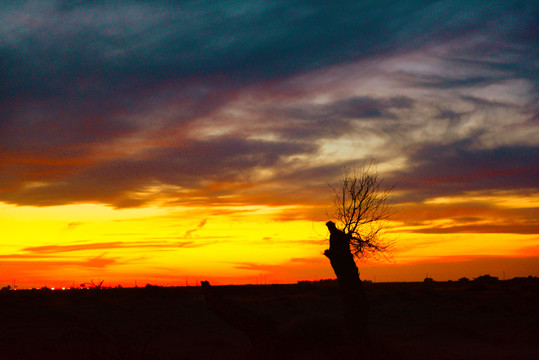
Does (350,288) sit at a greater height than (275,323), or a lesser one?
greater

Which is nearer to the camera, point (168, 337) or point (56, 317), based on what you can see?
point (168, 337)

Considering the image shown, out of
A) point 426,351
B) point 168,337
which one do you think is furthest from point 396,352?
point 168,337

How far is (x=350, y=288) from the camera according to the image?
22328mm

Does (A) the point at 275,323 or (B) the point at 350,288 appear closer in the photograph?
(A) the point at 275,323

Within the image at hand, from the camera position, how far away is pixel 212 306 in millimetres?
18953

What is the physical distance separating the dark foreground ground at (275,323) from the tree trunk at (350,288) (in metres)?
0.84

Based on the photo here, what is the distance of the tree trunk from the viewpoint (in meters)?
22.3

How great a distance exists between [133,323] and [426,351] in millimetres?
17626

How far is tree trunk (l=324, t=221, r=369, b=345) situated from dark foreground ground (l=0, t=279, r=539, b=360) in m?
0.84

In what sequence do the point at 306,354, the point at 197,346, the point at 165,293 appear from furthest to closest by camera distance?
the point at 165,293 < the point at 197,346 < the point at 306,354

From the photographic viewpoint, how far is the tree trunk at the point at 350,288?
73.2 ft

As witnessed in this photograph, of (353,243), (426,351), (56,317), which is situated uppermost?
(353,243)

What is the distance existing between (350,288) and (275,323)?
3.35 meters

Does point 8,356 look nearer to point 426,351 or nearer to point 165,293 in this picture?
point 426,351
